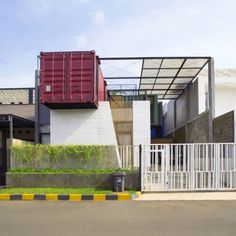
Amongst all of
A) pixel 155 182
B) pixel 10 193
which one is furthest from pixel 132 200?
pixel 10 193

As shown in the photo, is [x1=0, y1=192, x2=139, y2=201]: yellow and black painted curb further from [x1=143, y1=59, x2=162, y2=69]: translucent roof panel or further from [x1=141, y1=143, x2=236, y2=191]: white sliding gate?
[x1=143, y1=59, x2=162, y2=69]: translucent roof panel

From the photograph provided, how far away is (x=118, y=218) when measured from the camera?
8898 millimetres

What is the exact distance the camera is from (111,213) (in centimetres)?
970

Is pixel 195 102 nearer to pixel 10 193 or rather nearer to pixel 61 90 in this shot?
pixel 61 90

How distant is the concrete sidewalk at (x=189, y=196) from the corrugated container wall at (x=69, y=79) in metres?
5.74

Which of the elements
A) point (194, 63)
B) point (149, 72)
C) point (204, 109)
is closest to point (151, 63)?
point (194, 63)

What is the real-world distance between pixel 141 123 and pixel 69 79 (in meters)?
4.40

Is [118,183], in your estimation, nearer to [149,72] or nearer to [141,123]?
[141,123]

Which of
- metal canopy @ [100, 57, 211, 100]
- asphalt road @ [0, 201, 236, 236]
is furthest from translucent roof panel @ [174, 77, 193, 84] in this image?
asphalt road @ [0, 201, 236, 236]

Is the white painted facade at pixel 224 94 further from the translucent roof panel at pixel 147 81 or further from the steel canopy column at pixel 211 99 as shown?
the steel canopy column at pixel 211 99

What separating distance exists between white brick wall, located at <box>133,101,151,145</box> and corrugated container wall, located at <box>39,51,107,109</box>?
8.61 feet

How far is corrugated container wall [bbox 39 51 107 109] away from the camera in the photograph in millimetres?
17250

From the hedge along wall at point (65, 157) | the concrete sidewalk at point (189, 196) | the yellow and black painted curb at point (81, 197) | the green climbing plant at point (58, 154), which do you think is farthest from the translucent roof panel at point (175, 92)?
the yellow and black painted curb at point (81, 197)

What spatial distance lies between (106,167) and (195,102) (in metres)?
10.1
